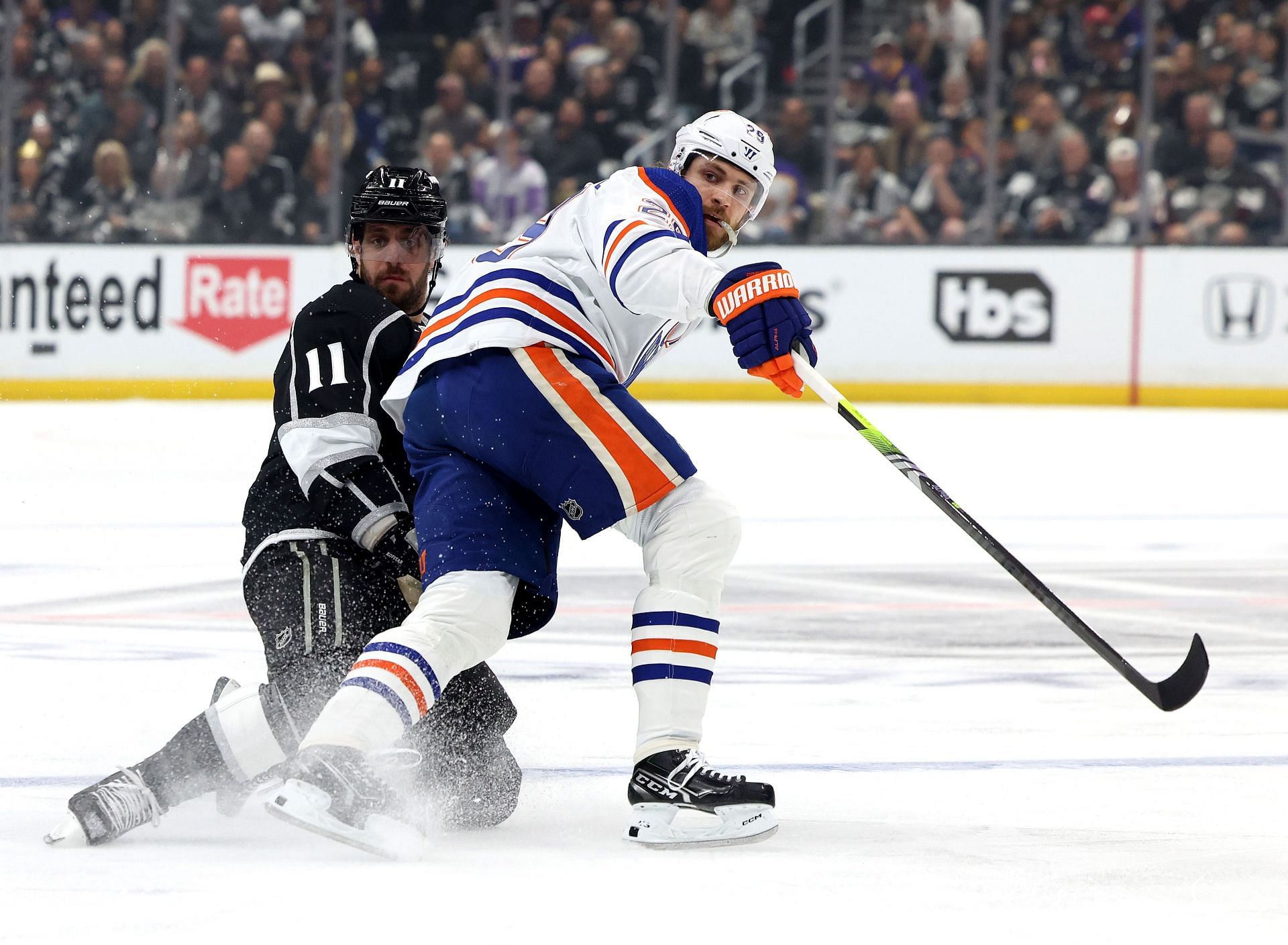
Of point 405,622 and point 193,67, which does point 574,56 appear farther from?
point 405,622

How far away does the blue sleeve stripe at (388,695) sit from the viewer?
2.54 m

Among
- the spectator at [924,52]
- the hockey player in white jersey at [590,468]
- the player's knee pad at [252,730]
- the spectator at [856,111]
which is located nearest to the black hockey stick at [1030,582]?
the hockey player in white jersey at [590,468]

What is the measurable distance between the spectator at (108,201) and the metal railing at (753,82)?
3438 mm

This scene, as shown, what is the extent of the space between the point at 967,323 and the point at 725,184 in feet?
26.8

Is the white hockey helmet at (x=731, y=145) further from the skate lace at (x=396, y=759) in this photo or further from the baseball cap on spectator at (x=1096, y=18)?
the baseball cap on spectator at (x=1096, y=18)

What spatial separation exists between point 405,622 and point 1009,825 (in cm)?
92

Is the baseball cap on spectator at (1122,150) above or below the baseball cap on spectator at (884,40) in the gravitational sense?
below

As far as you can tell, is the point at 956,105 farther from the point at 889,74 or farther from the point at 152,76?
the point at 152,76

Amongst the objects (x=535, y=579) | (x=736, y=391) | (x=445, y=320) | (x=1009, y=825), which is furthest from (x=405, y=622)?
(x=736, y=391)

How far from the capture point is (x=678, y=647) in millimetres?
2723

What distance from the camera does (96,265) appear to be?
1062cm

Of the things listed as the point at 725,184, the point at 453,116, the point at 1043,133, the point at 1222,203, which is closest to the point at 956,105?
the point at 1043,133

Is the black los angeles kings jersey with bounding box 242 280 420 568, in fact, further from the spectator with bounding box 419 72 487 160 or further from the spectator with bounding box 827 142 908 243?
the spectator with bounding box 419 72 487 160

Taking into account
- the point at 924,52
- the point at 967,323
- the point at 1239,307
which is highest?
the point at 924,52
